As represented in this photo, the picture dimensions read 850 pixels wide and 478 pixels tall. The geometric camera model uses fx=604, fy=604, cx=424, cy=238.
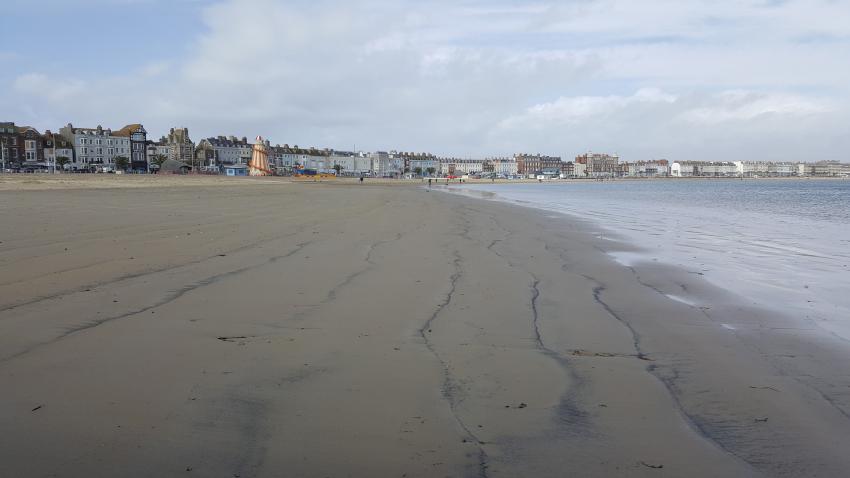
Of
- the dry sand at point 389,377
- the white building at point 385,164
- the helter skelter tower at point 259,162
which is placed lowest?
the dry sand at point 389,377

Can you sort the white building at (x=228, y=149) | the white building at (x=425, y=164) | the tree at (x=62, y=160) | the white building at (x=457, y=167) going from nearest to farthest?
1. the tree at (x=62, y=160)
2. the white building at (x=228, y=149)
3. the white building at (x=425, y=164)
4. the white building at (x=457, y=167)

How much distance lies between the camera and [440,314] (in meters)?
5.19

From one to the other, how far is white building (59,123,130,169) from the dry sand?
89144mm

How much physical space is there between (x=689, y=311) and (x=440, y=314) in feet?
7.93

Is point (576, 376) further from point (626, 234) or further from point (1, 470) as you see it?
point (626, 234)

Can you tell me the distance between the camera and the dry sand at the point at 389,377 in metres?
2.58

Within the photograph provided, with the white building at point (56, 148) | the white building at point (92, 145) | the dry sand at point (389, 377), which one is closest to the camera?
the dry sand at point (389, 377)

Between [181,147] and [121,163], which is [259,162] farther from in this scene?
[181,147]

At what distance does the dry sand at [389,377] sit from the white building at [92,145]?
89.1 m

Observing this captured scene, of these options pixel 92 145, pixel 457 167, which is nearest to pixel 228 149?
pixel 92 145

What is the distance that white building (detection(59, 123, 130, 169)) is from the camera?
85250mm

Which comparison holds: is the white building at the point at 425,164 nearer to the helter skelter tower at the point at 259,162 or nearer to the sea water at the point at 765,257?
the helter skelter tower at the point at 259,162

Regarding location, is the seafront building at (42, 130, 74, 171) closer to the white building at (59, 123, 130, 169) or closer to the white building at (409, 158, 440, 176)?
the white building at (59, 123, 130, 169)

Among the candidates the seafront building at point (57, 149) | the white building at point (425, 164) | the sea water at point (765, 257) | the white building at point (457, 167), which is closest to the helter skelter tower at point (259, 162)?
the seafront building at point (57, 149)
